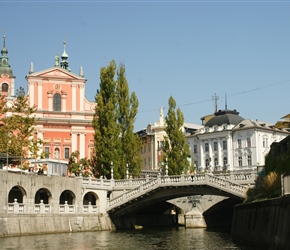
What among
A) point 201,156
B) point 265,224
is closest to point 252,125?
point 201,156

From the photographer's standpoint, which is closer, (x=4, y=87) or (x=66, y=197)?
(x=66, y=197)

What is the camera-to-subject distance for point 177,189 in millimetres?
52594

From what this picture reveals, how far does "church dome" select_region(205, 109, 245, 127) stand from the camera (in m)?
104

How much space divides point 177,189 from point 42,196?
1259 cm

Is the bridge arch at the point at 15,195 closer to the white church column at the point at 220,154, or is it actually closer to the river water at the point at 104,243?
the river water at the point at 104,243

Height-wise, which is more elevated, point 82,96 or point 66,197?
point 82,96

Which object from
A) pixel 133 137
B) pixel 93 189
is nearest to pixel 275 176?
pixel 93 189

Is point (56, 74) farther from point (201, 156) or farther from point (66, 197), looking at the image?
point (201, 156)

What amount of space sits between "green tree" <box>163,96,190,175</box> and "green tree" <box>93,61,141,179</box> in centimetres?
577

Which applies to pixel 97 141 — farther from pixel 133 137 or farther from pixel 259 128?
pixel 259 128

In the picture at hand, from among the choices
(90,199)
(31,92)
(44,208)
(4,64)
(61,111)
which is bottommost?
(44,208)

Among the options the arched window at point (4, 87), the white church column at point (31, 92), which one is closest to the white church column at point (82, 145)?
the white church column at point (31, 92)

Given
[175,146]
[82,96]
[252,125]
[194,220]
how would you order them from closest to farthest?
[194,220] < [175,146] < [82,96] < [252,125]

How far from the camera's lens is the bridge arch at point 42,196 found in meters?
50.5
